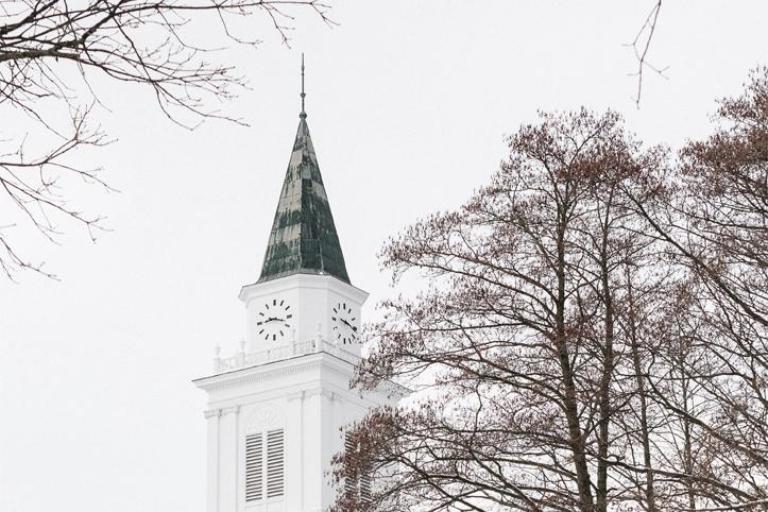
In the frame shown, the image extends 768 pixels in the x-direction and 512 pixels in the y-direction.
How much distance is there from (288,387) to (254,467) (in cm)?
343

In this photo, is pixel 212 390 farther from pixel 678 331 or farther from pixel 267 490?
pixel 678 331

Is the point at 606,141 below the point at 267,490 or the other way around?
below

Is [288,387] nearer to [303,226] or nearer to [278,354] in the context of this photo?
[278,354]

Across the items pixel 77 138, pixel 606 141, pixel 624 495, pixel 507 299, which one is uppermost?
pixel 606 141

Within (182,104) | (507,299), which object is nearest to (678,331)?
(507,299)

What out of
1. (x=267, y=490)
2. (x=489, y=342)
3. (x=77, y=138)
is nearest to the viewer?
(x=77, y=138)

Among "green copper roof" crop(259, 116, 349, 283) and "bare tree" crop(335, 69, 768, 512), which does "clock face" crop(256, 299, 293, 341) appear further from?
"bare tree" crop(335, 69, 768, 512)

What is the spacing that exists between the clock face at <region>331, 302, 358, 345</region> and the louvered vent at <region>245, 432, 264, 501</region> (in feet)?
16.6

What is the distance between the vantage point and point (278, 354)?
215 ft

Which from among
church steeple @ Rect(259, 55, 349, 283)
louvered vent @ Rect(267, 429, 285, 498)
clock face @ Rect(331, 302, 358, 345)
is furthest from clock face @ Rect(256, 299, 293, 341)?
louvered vent @ Rect(267, 429, 285, 498)

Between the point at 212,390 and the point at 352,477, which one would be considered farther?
the point at 212,390

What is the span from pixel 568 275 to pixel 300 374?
4365cm

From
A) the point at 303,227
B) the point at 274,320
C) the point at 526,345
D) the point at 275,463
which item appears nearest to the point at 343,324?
the point at 274,320

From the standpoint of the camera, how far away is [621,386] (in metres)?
20.4
